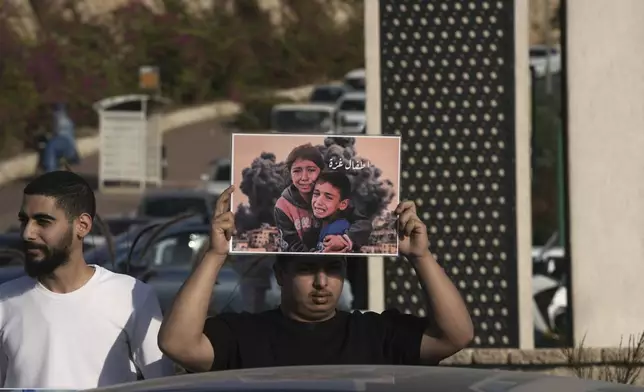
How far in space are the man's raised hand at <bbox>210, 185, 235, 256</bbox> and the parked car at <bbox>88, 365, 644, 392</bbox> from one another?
932 mm

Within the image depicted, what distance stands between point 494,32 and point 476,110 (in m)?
0.50

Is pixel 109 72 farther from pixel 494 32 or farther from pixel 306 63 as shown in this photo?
pixel 494 32

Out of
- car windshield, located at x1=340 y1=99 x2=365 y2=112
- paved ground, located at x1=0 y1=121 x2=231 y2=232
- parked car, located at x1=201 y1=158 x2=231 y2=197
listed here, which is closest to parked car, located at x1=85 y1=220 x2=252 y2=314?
paved ground, located at x1=0 y1=121 x2=231 y2=232

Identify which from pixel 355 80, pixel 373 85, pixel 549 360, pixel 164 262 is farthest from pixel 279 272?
pixel 355 80

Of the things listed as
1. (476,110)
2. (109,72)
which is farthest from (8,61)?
(476,110)

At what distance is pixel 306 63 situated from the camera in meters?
26.5

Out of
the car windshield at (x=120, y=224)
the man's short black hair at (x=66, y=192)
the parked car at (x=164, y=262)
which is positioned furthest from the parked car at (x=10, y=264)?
the car windshield at (x=120, y=224)

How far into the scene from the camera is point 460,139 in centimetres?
939

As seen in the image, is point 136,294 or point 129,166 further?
point 129,166

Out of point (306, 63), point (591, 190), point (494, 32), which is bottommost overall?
point (591, 190)

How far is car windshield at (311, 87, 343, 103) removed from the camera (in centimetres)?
2462

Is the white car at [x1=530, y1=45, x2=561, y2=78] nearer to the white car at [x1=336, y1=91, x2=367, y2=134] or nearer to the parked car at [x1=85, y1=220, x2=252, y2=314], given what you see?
the white car at [x1=336, y1=91, x2=367, y2=134]

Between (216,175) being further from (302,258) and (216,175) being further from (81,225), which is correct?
(302,258)

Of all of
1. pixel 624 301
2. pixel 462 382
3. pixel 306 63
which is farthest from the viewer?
pixel 306 63
